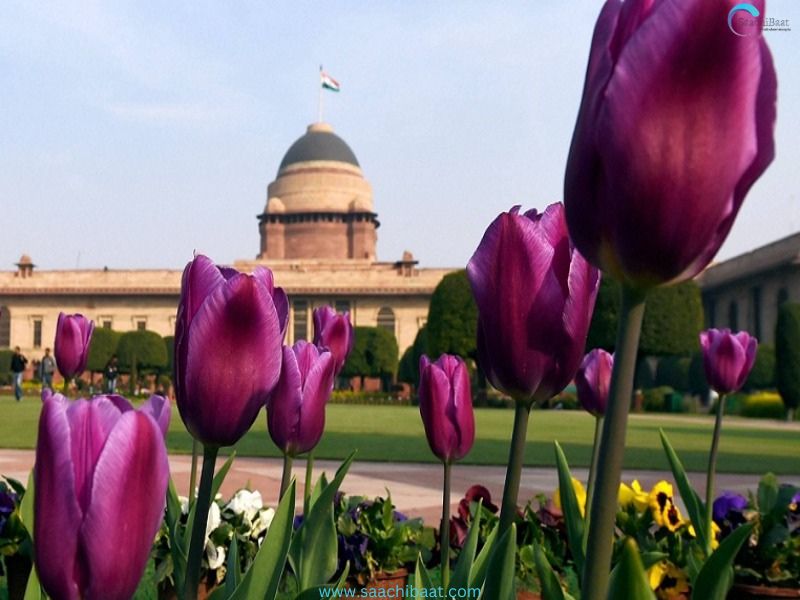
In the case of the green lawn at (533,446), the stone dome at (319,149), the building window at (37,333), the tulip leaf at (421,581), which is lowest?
the green lawn at (533,446)

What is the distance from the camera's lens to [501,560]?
0.95 meters

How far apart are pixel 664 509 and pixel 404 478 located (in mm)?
4436

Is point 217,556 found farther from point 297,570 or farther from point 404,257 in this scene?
point 404,257

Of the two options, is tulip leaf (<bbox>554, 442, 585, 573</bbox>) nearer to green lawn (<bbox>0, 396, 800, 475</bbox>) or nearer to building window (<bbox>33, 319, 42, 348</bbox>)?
green lawn (<bbox>0, 396, 800, 475</bbox>)

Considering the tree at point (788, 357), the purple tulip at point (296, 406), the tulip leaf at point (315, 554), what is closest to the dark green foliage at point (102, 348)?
the tree at point (788, 357)

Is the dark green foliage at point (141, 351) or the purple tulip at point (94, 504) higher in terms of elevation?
the dark green foliage at point (141, 351)

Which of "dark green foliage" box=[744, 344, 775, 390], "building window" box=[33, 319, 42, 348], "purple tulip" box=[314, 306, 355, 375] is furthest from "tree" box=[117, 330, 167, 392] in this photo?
"purple tulip" box=[314, 306, 355, 375]

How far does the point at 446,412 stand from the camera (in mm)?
1678

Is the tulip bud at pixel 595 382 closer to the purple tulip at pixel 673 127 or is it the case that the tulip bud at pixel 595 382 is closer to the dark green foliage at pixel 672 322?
the purple tulip at pixel 673 127

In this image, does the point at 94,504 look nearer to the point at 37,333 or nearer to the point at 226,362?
the point at 226,362

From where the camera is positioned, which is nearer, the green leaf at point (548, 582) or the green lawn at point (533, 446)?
the green leaf at point (548, 582)

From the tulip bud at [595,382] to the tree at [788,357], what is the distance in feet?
81.0

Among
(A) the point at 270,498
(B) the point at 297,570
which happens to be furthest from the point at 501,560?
(A) the point at 270,498

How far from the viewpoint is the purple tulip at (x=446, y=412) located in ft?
5.46
